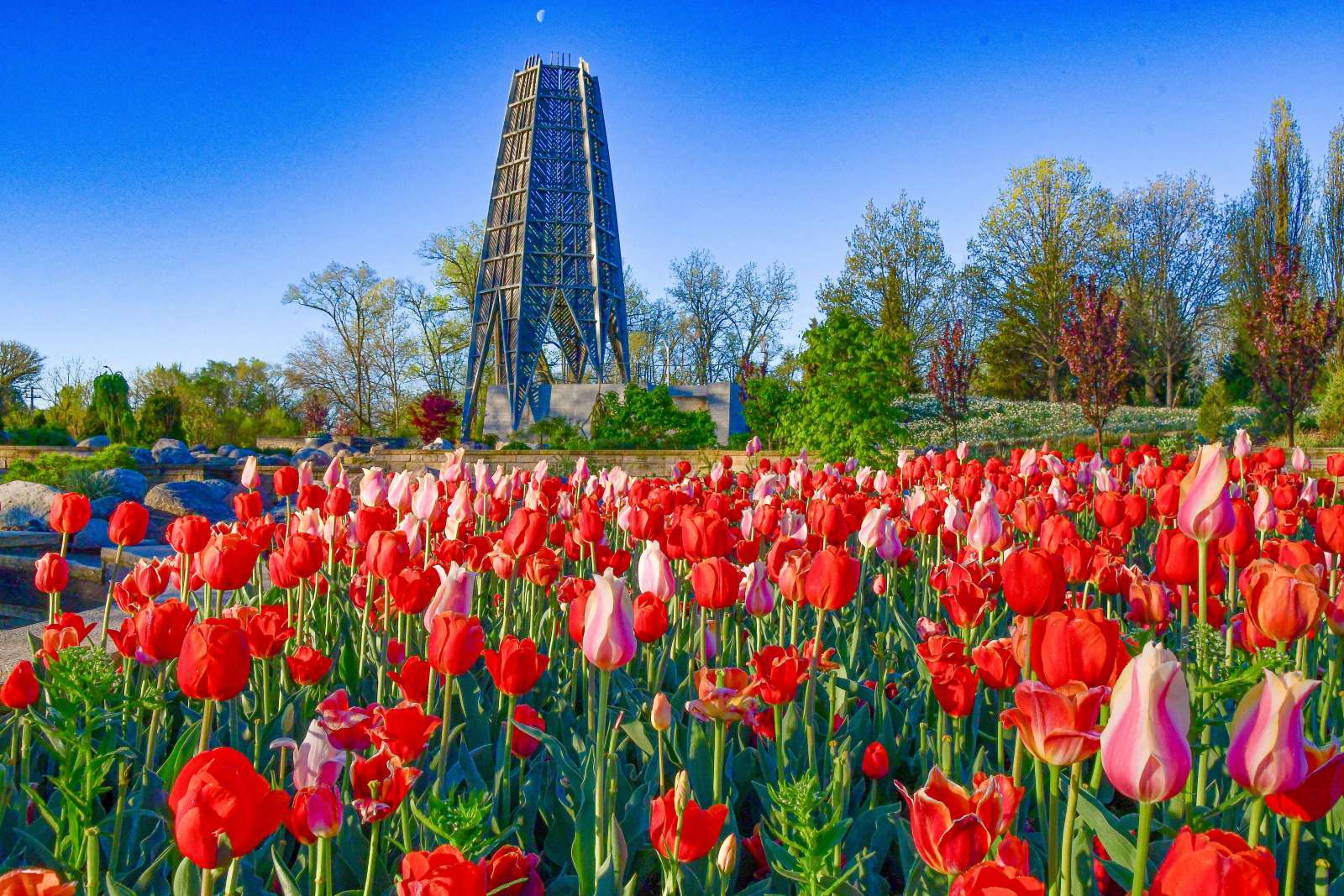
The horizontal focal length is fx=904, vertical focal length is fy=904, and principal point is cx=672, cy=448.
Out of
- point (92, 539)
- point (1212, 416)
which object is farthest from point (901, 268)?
point (92, 539)

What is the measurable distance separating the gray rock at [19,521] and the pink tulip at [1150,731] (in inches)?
397

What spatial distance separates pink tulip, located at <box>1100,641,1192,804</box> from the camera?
2.65ft

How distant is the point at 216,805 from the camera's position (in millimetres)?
856

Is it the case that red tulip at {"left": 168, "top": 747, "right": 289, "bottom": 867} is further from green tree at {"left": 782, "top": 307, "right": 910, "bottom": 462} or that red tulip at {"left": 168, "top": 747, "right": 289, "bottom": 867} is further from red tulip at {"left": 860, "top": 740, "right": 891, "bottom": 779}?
green tree at {"left": 782, "top": 307, "right": 910, "bottom": 462}

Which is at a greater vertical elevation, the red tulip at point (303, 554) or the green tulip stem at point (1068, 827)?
the red tulip at point (303, 554)

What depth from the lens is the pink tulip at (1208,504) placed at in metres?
1.58

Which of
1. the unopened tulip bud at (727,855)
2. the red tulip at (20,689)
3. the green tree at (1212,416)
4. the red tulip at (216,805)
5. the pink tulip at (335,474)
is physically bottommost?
the unopened tulip bud at (727,855)

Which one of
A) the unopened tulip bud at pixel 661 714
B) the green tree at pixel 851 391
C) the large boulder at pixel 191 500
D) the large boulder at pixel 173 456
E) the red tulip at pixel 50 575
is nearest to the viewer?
the unopened tulip bud at pixel 661 714

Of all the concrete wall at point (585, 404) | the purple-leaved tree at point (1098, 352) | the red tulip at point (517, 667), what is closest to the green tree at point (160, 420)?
the concrete wall at point (585, 404)

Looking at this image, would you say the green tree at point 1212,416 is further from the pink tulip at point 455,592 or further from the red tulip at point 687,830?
the red tulip at point 687,830

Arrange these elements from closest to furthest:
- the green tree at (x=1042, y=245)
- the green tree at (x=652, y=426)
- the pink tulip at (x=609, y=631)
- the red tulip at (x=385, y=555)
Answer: the pink tulip at (x=609, y=631) < the red tulip at (x=385, y=555) < the green tree at (x=652, y=426) < the green tree at (x=1042, y=245)

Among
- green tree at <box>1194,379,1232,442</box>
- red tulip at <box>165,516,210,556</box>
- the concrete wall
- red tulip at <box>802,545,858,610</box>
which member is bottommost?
red tulip at <box>802,545,858,610</box>

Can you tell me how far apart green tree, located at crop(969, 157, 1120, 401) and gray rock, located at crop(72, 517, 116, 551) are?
3095 centimetres

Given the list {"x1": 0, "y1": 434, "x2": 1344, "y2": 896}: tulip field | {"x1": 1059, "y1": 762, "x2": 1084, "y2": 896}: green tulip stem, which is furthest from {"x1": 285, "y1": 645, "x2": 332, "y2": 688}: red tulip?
{"x1": 1059, "y1": 762, "x2": 1084, "y2": 896}: green tulip stem
